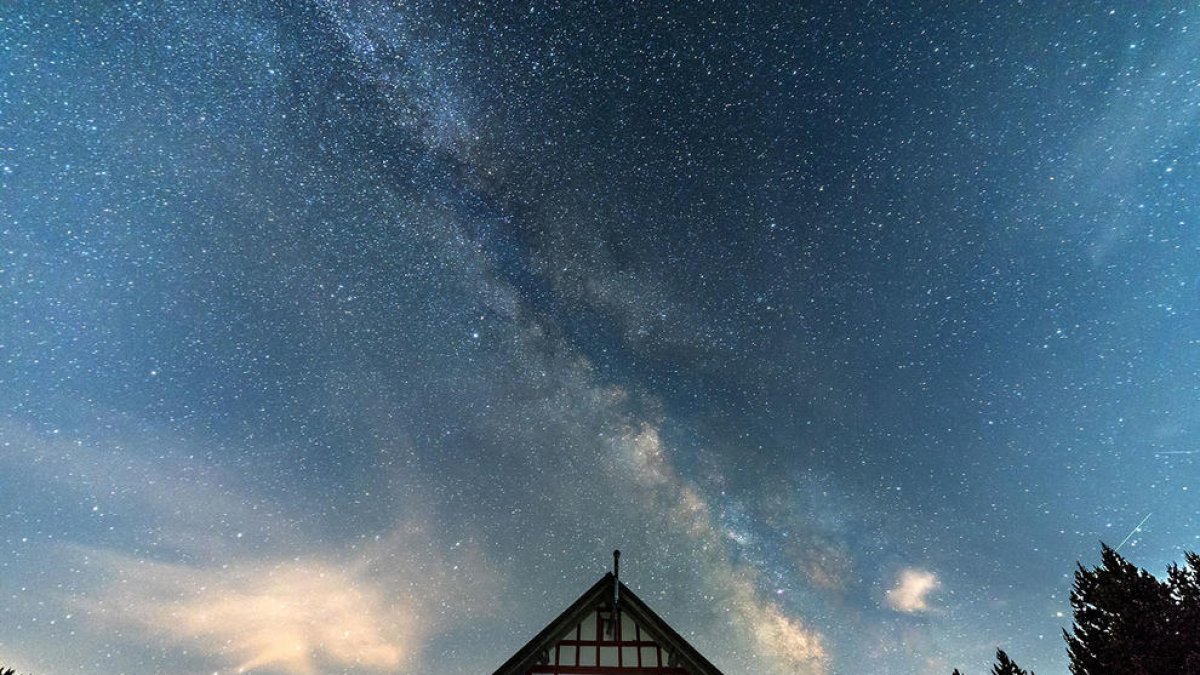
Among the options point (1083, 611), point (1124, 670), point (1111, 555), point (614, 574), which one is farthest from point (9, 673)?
point (1111, 555)

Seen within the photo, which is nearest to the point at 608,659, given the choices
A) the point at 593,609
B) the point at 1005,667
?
the point at 593,609

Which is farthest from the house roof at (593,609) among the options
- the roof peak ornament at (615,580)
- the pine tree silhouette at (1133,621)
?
the pine tree silhouette at (1133,621)

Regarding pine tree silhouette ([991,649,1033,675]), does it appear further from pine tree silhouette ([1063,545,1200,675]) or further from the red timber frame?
the red timber frame

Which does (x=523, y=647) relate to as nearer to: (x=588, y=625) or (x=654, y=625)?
(x=588, y=625)

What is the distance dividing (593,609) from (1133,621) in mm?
30645

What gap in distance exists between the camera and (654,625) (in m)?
14.3

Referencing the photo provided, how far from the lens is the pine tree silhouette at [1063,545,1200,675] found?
2344cm

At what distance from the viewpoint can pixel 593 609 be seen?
14883mm

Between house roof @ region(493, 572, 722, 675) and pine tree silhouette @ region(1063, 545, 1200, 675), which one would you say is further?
pine tree silhouette @ region(1063, 545, 1200, 675)

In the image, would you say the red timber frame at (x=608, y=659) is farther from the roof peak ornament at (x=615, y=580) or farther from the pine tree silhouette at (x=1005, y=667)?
the pine tree silhouette at (x=1005, y=667)

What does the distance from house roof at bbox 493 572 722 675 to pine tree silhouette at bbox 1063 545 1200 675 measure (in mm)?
24478

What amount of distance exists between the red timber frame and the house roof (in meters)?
0.22

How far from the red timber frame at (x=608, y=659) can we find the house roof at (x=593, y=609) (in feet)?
0.73

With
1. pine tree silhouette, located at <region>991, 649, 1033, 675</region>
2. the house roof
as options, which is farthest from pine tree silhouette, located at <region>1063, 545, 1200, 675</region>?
the house roof
